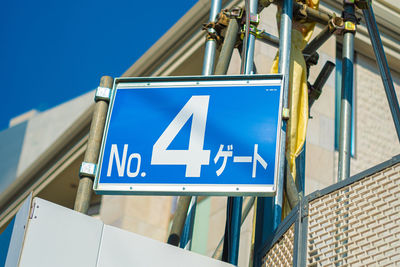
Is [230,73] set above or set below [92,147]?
above

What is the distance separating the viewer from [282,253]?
15.3ft

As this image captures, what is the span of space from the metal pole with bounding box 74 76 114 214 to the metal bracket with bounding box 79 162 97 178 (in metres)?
0.02

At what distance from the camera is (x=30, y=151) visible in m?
25.5

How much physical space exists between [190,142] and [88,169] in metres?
0.62

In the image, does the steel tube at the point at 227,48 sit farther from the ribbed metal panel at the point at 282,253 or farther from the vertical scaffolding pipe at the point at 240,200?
the ribbed metal panel at the point at 282,253

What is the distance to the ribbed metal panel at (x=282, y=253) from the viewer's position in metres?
4.56

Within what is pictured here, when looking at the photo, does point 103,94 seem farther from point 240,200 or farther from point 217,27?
point 217,27

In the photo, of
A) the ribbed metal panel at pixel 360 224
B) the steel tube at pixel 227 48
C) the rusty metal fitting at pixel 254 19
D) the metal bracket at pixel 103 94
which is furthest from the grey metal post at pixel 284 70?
the metal bracket at pixel 103 94

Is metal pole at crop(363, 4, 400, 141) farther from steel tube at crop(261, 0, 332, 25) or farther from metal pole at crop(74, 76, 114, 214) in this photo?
metal pole at crop(74, 76, 114, 214)

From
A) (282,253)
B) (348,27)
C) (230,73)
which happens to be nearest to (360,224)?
(282,253)

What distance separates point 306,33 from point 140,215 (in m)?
7.19

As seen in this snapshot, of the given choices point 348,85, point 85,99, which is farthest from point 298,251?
point 85,99

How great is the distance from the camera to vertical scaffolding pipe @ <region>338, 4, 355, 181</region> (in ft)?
19.9

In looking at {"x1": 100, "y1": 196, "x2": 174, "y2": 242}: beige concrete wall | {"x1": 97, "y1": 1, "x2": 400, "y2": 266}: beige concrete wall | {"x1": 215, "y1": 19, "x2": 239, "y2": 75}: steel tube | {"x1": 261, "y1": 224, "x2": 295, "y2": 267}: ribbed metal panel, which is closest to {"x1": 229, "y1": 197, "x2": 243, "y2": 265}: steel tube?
{"x1": 261, "y1": 224, "x2": 295, "y2": 267}: ribbed metal panel
